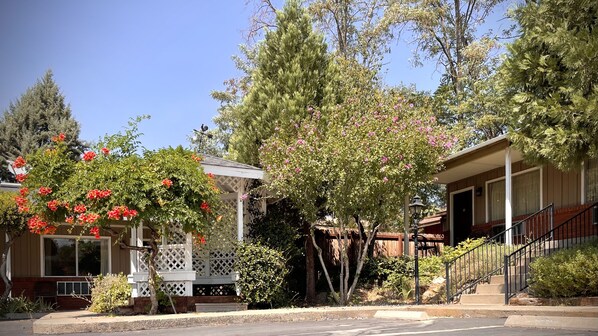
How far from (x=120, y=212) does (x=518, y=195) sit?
11103 mm

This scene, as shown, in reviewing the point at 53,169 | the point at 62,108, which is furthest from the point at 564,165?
the point at 62,108

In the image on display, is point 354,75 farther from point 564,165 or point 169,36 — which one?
point 564,165

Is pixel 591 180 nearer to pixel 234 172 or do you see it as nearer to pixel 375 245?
pixel 375 245

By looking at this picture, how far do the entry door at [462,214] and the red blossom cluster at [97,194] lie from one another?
12596mm

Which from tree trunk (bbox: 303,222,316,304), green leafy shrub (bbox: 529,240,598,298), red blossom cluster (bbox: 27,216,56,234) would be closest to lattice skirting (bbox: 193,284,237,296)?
tree trunk (bbox: 303,222,316,304)

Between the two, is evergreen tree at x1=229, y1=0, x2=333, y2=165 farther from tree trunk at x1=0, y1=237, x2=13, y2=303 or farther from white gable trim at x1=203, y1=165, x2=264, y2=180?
tree trunk at x1=0, y1=237, x2=13, y2=303

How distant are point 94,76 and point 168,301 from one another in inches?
207

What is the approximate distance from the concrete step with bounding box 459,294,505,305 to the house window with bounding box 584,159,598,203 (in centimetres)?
356

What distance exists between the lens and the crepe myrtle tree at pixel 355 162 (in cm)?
1681

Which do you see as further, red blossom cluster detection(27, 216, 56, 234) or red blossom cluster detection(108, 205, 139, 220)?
red blossom cluster detection(27, 216, 56, 234)

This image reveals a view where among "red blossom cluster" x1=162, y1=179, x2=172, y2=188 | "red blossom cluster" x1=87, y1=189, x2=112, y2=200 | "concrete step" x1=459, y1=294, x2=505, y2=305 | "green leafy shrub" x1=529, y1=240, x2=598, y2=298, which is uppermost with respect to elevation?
"red blossom cluster" x1=162, y1=179, x2=172, y2=188

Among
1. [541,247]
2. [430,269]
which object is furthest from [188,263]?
[541,247]

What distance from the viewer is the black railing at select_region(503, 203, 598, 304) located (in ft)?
48.1

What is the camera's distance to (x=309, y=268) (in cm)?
2041
